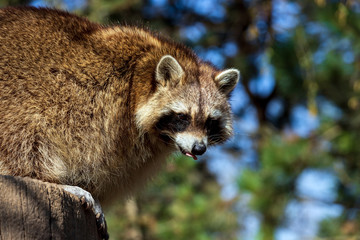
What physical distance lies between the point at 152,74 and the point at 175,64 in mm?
274

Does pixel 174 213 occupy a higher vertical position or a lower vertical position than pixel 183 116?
lower

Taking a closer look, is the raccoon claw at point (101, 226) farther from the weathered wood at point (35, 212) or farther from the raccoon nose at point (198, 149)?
the raccoon nose at point (198, 149)

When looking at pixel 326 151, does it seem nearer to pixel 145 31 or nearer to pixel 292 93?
pixel 292 93

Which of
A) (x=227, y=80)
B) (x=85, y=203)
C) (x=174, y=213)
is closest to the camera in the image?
(x=85, y=203)

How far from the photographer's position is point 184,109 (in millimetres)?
6137

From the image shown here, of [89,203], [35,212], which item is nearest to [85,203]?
[89,203]

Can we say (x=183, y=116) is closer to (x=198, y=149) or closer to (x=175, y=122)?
(x=175, y=122)

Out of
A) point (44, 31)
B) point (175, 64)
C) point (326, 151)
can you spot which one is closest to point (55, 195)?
point (44, 31)

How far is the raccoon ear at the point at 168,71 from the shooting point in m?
6.03

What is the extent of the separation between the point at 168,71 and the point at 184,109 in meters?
0.45

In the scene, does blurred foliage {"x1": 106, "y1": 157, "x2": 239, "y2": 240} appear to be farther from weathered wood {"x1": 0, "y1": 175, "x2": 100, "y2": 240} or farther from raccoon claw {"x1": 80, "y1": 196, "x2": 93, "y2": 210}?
weathered wood {"x1": 0, "y1": 175, "x2": 100, "y2": 240}

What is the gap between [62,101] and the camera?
521 centimetres

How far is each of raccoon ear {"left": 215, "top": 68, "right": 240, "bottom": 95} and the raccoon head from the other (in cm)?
2

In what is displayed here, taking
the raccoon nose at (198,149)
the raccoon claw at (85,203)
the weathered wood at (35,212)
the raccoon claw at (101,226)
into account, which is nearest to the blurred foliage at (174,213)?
the raccoon nose at (198,149)
